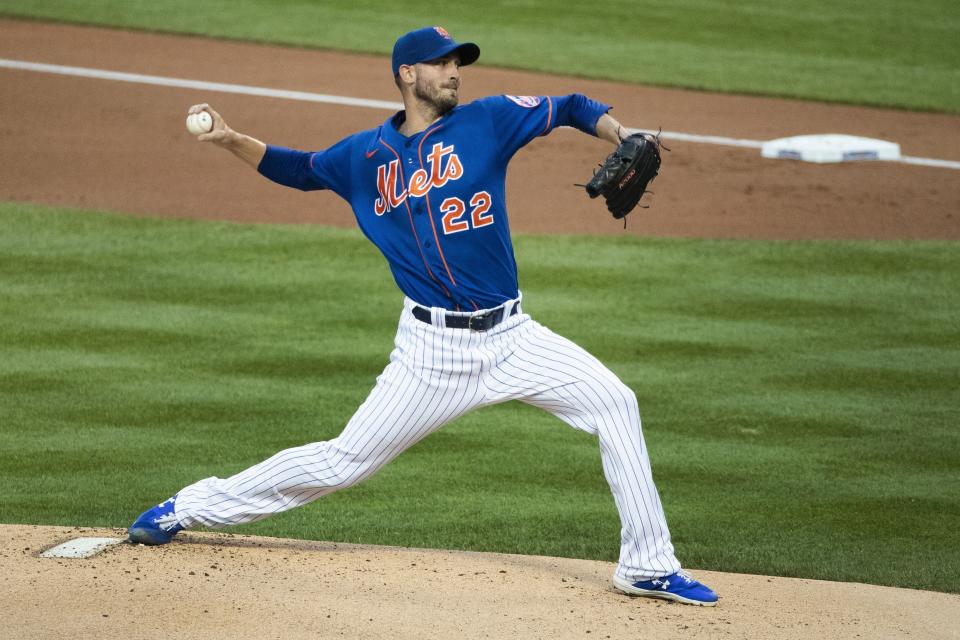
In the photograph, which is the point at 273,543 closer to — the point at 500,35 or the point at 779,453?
the point at 779,453

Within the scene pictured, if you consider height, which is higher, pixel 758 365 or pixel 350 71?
pixel 350 71

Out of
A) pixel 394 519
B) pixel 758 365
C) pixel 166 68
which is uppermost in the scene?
pixel 166 68

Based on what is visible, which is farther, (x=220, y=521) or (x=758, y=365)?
(x=758, y=365)

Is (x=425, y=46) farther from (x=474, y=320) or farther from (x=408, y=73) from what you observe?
(x=474, y=320)

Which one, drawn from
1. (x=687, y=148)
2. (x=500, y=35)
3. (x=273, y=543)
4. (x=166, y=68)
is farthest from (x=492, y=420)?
(x=500, y=35)

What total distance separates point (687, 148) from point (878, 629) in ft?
26.4

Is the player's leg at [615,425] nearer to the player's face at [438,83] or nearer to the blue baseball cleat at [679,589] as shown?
the blue baseball cleat at [679,589]

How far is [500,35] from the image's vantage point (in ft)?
52.8

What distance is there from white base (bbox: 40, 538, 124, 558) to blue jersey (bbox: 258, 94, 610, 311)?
129cm

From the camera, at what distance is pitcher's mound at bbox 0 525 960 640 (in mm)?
4312

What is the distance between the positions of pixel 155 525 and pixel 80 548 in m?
0.24

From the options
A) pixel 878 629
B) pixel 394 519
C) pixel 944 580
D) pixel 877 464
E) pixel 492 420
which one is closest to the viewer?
pixel 878 629

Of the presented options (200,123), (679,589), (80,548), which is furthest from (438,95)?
(80,548)

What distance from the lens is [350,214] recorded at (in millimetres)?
10438
